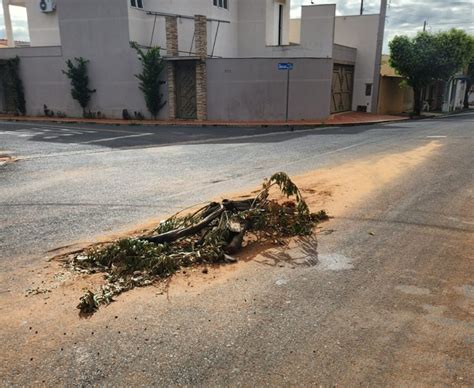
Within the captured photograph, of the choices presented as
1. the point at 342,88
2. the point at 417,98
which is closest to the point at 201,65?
the point at 342,88

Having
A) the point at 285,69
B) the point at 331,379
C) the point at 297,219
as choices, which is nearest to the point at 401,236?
the point at 297,219

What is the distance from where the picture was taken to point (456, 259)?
564cm

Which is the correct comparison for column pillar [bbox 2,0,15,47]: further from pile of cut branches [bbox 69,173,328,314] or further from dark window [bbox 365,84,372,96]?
pile of cut branches [bbox 69,173,328,314]

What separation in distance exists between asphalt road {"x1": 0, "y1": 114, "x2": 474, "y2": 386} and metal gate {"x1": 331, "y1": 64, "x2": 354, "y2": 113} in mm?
20263

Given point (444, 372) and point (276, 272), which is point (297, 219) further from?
point (444, 372)

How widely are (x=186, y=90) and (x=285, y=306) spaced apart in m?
22.5

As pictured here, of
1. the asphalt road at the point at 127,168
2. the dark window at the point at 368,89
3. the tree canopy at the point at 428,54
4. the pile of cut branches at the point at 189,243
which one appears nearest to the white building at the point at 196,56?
the dark window at the point at 368,89

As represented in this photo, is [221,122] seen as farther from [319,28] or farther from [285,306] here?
[285,306]

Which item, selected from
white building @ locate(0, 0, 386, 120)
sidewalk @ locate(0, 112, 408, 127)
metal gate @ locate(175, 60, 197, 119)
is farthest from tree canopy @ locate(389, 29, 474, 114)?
metal gate @ locate(175, 60, 197, 119)

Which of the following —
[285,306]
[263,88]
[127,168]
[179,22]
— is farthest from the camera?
[179,22]

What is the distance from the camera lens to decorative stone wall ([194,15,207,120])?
24.5 m

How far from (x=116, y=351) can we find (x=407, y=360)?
2.32 meters

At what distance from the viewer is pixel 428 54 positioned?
3080 cm

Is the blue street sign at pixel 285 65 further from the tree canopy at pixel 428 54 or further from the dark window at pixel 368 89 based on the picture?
the tree canopy at pixel 428 54
